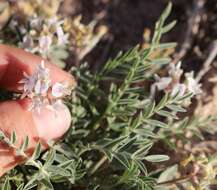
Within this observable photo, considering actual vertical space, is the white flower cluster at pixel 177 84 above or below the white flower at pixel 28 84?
below

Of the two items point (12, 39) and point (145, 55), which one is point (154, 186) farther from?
point (12, 39)

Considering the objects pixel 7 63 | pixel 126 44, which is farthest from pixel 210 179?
pixel 126 44

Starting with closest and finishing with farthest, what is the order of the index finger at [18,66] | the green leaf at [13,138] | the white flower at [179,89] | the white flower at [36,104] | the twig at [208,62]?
the green leaf at [13,138], the white flower at [36,104], the index finger at [18,66], the white flower at [179,89], the twig at [208,62]

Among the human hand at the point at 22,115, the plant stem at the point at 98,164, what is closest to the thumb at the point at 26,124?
the human hand at the point at 22,115

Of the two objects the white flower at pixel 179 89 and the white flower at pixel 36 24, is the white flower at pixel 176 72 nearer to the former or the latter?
the white flower at pixel 179 89

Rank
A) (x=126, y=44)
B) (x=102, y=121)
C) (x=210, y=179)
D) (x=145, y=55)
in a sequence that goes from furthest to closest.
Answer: (x=126, y=44), (x=102, y=121), (x=145, y=55), (x=210, y=179)

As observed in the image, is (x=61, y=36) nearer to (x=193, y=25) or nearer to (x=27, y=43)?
(x=27, y=43)

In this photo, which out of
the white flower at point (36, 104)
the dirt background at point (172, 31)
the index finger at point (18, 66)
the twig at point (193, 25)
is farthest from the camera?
the twig at point (193, 25)

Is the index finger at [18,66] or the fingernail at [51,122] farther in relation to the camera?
the index finger at [18,66]
